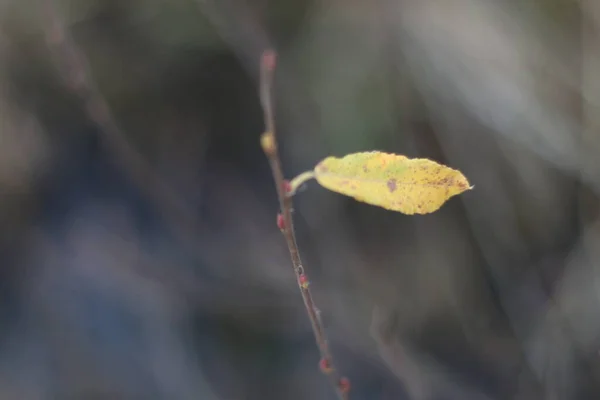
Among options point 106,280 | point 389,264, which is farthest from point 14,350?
point 389,264

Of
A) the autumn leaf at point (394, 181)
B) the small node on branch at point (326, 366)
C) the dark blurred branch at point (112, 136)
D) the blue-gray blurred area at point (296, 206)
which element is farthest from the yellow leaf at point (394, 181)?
the dark blurred branch at point (112, 136)

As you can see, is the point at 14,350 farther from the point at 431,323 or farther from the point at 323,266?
the point at 431,323

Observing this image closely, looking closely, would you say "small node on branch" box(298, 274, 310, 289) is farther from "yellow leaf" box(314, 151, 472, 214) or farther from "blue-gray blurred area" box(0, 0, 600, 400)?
"blue-gray blurred area" box(0, 0, 600, 400)

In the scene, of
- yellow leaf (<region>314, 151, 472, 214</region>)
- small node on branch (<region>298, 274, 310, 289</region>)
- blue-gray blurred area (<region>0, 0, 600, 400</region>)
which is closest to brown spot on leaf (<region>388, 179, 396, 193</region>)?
yellow leaf (<region>314, 151, 472, 214</region>)

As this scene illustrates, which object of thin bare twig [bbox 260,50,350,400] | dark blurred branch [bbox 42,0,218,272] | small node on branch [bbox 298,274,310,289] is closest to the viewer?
thin bare twig [bbox 260,50,350,400]

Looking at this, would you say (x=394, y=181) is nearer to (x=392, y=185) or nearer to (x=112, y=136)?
(x=392, y=185)

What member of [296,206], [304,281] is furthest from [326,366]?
[296,206]
